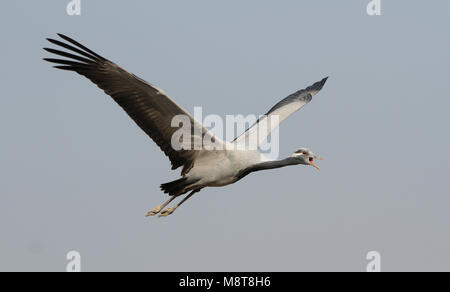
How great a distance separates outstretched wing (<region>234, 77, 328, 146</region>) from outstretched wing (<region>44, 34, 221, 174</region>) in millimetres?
2214

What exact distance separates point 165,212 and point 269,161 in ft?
7.84

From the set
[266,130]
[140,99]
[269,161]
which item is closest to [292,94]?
[266,130]

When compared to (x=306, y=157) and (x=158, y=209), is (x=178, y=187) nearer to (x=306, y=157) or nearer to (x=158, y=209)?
(x=158, y=209)

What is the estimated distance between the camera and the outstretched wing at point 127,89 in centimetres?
1222

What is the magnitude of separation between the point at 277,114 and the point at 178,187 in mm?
3677

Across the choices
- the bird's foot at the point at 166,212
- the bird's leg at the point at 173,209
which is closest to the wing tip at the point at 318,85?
the bird's leg at the point at 173,209

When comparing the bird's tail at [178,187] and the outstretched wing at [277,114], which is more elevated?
the outstretched wing at [277,114]

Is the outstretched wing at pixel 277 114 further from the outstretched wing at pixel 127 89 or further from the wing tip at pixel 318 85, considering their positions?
the outstretched wing at pixel 127 89

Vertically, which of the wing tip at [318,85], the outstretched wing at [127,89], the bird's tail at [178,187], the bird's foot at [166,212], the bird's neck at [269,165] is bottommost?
the bird's foot at [166,212]

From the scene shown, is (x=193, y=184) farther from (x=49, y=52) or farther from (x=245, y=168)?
(x=49, y=52)

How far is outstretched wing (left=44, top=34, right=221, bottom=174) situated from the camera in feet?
40.1

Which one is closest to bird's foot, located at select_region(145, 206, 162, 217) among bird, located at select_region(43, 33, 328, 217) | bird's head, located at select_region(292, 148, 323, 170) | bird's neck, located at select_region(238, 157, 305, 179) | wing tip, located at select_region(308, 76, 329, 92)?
bird, located at select_region(43, 33, 328, 217)

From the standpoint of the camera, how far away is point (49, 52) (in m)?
12.4

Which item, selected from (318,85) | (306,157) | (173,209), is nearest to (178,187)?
(173,209)
